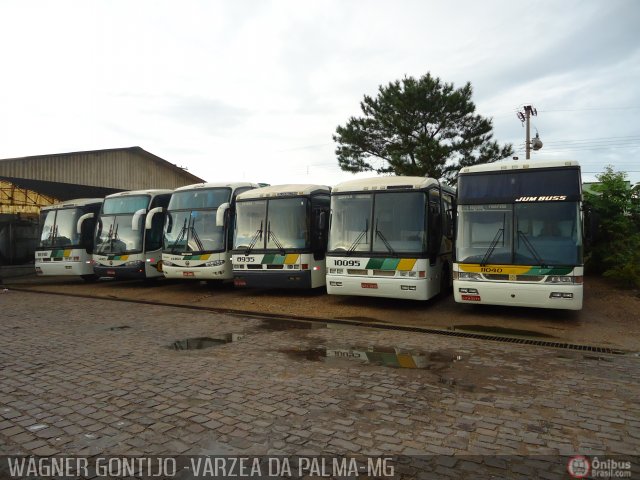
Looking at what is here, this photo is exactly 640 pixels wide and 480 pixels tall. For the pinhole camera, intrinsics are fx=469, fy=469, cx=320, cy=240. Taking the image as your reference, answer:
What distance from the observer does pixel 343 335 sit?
323 inches

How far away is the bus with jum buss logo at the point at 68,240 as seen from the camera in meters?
16.5

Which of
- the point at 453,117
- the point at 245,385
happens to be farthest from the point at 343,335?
the point at 453,117

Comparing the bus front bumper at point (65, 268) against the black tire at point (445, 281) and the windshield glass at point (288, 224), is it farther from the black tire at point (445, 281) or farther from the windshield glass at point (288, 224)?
the black tire at point (445, 281)

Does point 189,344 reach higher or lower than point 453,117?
lower

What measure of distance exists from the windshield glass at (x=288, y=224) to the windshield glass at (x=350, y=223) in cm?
123

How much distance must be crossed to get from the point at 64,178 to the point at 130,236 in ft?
29.6

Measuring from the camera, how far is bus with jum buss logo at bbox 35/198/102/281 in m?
16.5

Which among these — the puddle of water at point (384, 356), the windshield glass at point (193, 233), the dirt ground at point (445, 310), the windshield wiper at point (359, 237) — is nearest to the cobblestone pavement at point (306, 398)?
the puddle of water at point (384, 356)

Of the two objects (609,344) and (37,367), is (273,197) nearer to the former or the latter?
(37,367)

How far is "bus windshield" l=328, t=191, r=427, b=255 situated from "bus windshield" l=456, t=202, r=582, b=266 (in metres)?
0.99

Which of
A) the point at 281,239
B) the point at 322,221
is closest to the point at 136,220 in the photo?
the point at 281,239

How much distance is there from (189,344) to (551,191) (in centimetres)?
722

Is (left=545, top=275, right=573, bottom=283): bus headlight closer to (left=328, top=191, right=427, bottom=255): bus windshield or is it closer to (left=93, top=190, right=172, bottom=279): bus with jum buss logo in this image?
(left=328, top=191, right=427, bottom=255): bus windshield

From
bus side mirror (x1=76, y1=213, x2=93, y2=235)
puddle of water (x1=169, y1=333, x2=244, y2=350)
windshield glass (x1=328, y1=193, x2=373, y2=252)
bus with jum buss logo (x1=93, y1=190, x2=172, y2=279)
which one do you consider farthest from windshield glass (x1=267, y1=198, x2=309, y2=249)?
bus side mirror (x1=76, y1=213, x2=93, y2=235)
